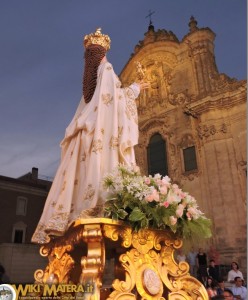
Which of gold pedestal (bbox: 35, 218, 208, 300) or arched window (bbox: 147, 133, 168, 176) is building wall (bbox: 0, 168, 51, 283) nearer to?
arched window (bbox: 147, 133, 168, 176)

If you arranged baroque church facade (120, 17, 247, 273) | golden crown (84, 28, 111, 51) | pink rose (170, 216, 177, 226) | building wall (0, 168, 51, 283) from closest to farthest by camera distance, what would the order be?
pink rose (170, 216, 177, 226) → golden crown (84, 28, 111, 51) → baroque church facade (120, 17, 247, 273) → building wall (0, 168, 51, 283)

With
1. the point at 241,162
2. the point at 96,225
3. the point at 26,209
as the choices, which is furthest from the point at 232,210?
the point at 26,209

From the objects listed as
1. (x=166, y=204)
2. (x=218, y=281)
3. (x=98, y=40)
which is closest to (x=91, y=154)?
(x=166, y=204)

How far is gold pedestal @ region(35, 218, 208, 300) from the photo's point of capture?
275 centimetres

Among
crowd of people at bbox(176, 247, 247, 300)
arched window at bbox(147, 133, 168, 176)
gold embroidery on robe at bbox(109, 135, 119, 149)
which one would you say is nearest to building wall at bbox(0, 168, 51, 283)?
arched window at bbox(147, 133, 168, 176)

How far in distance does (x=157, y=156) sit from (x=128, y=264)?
15400mm

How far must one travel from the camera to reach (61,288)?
2773mm

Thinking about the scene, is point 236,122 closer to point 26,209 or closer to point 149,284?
point 149,284

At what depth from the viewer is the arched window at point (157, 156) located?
17.8 meters

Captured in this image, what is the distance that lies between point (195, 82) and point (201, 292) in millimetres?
16070

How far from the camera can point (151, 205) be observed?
128 inches

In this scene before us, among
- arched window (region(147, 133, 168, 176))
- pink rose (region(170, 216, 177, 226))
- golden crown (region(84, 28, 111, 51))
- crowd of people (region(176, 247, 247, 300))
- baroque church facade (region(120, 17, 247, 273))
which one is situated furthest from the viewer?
arched window (region(147, 133, 168, 176))

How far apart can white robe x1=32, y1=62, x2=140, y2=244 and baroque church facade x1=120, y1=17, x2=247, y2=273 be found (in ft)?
37.3

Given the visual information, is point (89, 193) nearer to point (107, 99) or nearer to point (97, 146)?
point (97, 146)
